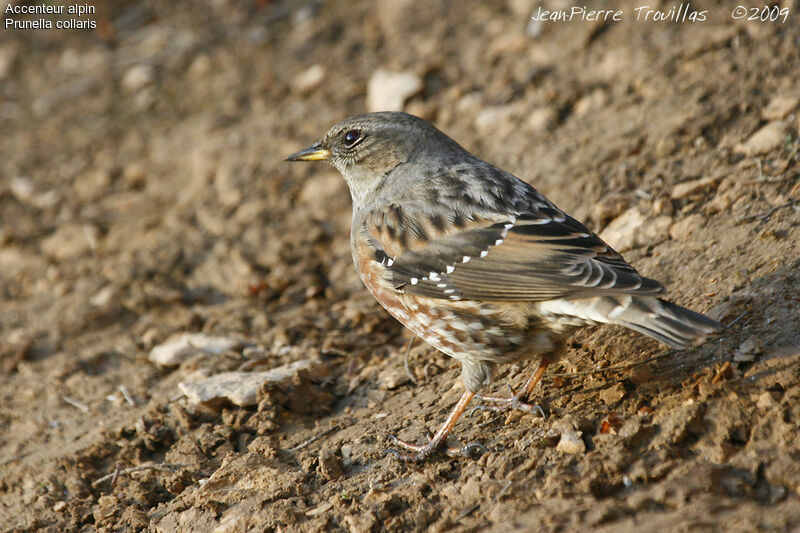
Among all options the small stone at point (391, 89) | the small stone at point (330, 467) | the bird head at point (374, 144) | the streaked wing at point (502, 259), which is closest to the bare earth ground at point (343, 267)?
the small stone at point (330, 467)

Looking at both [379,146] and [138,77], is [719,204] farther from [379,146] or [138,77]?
[138,77]

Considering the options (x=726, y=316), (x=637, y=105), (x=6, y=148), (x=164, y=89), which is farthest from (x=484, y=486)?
(x=6, y=148)

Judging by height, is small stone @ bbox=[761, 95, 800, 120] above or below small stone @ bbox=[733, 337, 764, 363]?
above

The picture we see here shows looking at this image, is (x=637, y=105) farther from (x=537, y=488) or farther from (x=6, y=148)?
(x=6, y=148)

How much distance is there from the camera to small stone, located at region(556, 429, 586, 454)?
12.4 feet

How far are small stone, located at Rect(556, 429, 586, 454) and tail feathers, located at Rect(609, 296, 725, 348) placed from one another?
1.92 ft

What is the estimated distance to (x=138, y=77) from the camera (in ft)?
29.3

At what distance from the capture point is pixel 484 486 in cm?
375

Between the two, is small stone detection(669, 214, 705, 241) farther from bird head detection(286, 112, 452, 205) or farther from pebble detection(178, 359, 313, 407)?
pebble detection(178, 359, 313, 407)

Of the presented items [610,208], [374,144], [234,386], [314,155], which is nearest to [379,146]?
[374,144]

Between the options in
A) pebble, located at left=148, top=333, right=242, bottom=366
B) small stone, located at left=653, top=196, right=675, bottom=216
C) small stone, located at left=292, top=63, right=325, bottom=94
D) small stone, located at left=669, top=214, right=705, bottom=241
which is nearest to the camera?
small stone, located at left=669, top=214, right=705, bottom=241

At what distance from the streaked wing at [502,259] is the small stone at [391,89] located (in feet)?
9.97

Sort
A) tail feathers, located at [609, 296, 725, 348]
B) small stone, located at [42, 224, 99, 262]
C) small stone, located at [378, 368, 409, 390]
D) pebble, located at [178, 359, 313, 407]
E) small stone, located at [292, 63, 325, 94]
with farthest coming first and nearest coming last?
1. small stone, located at [292, 63, 325, 94]
2. small stone, located at [42, 224, 99, 262]
3. small stone, located at [378, 368, 409, 390]
4. pebble, located at [178, 359, 313, 407]
5. tail feathers, located at [609, 296, 725, 348]

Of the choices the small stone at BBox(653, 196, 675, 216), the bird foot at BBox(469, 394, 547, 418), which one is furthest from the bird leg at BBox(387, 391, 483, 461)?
the small stone at BBox(653, 196, 675, 216)
